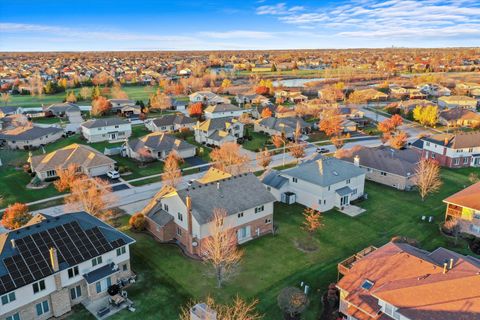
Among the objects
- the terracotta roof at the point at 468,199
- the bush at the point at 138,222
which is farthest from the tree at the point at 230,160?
the terracotta roof at the point at 468,199

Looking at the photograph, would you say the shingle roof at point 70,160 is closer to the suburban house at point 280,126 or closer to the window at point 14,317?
the window at point 14,317

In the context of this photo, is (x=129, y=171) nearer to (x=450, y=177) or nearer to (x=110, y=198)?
(x=110, y=198)

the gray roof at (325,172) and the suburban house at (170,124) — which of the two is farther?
the suburban house at (170,124)

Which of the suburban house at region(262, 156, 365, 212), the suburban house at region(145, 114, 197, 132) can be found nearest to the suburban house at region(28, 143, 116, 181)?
the suburban house at region(145, 114, 197, 132)

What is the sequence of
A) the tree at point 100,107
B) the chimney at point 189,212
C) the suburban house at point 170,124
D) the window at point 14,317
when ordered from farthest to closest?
the tree at point 100,107, the suburban house at point 170,124, the chimney at point 189,212, the window at point 14,317

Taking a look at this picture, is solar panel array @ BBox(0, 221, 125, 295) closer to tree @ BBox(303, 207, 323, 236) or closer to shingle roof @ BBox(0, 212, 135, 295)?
shingle roof @ BBox(0, 212, 135, 295)

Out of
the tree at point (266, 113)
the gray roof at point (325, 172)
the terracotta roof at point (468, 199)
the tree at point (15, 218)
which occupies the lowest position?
the tree at point (15, 218)
